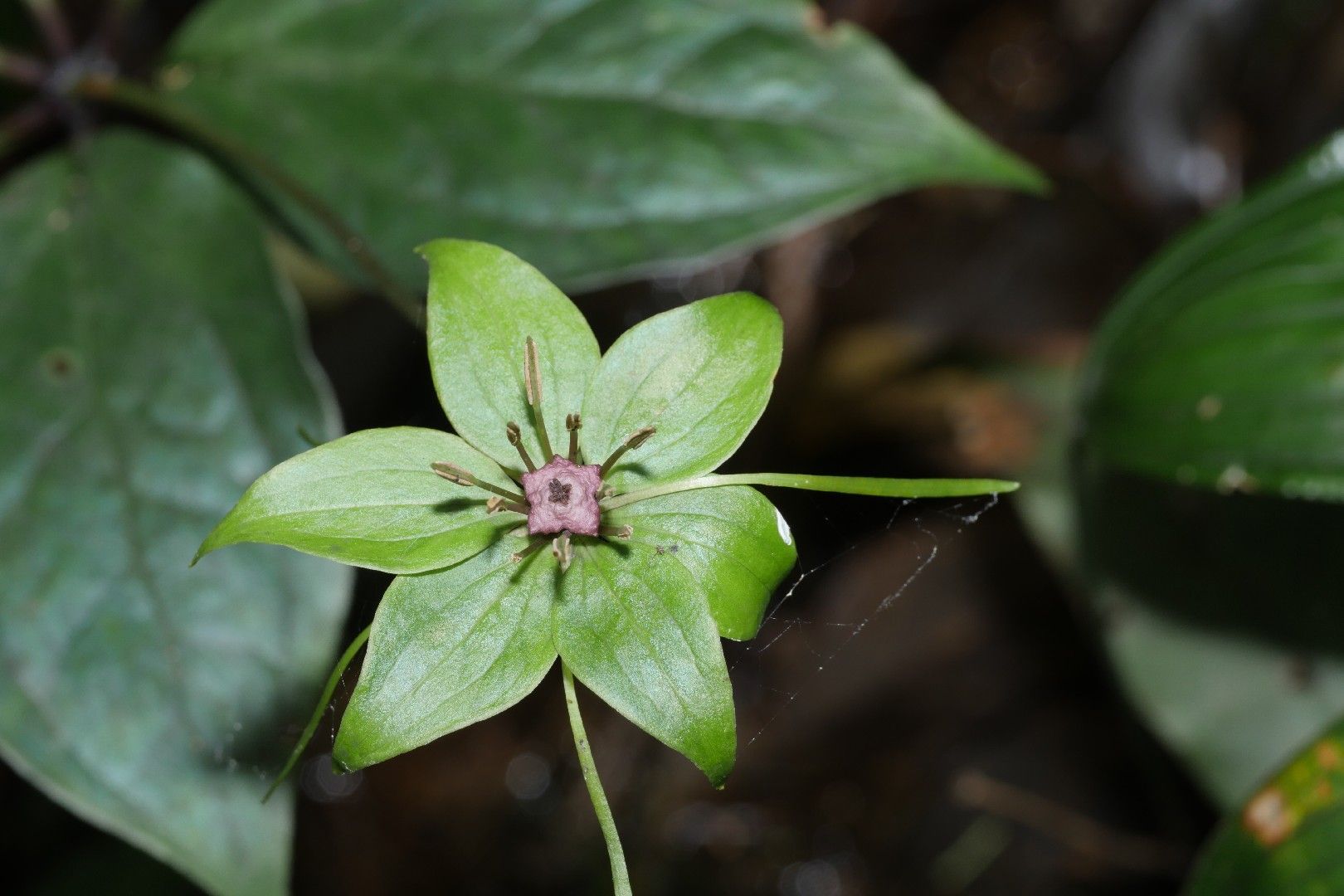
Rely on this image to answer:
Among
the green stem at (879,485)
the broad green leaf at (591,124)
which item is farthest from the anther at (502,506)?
the broad green leaf at (591,124)

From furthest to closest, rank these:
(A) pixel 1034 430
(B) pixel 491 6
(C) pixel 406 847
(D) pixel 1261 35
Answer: (D) pixel 1261 35 → (C) pixel 406 847 → (A) pixel 1034 430 → (B) pixel 491 6

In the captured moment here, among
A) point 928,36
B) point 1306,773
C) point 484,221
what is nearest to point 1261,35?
point 928,36

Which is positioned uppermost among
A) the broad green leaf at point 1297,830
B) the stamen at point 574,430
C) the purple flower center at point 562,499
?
the stamen at point 574,430

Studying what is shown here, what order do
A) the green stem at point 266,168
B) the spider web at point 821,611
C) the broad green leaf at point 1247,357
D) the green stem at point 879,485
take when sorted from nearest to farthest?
1. the green stem at point 879,485
2. the green stem at point 266,168
3. the broad green leaf at point 1247,357
4. the spider web at point 821,611

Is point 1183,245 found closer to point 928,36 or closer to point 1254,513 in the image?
point 1254,513

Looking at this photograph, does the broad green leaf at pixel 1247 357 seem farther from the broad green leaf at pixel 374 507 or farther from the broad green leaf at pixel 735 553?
the broad green leaf at pixel 374 507

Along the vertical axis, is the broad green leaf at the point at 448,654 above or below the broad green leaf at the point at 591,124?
below

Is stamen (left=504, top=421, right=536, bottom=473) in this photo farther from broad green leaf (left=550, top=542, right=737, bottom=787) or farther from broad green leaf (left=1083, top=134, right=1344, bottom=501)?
broad green leaf (left=1083, top=134, right=1344, bottom=501)
